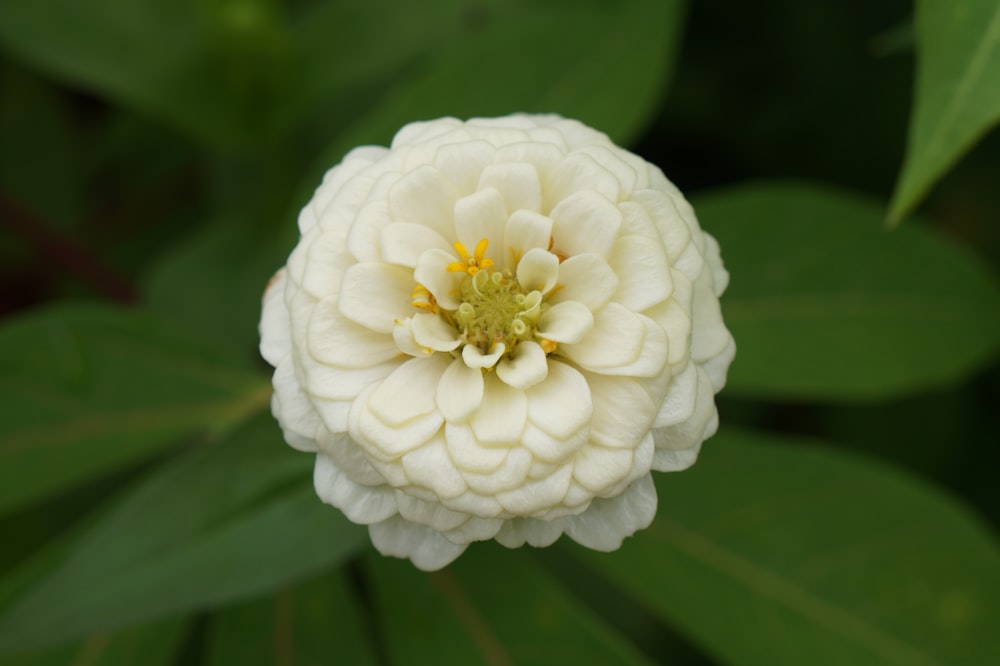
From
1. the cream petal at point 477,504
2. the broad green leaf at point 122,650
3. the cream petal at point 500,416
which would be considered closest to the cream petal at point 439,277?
the cream petal at point 500,416

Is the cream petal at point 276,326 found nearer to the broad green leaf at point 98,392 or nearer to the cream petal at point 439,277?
the cream petal at point 439,277

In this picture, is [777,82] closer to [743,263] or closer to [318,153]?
[743,263]

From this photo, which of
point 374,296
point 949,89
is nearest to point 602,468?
point 374,296

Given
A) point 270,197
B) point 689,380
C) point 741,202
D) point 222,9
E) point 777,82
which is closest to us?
point 689,380

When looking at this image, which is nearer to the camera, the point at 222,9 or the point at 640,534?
the point at 640,534

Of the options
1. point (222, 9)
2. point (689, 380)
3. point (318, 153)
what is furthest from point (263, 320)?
point (318, 153)

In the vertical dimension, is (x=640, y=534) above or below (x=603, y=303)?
below

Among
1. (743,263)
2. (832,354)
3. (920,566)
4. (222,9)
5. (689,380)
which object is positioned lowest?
(920,566)

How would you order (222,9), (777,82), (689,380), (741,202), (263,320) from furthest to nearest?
(777,82), (222,9), (741,202), (263,320), (689,380)
